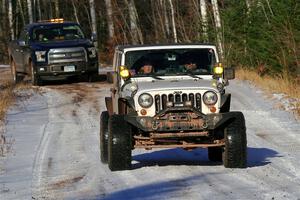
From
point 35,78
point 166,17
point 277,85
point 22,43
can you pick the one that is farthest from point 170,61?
point 166,17

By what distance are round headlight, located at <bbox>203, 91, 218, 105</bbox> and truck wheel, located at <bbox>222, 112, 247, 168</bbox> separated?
1.07ft

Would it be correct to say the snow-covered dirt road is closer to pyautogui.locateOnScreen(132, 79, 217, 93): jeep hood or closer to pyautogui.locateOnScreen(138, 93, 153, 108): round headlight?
pyautogui.locateOnScreen(138, 93, 153, 108): round headlight

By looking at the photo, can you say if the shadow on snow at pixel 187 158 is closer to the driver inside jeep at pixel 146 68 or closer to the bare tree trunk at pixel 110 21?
the driver inside jeep at pixel 146 68

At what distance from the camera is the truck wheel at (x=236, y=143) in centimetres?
1035

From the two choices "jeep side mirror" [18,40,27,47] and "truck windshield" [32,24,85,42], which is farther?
"truck windshield" [32,24,85,42]

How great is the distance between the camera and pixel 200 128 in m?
10.2

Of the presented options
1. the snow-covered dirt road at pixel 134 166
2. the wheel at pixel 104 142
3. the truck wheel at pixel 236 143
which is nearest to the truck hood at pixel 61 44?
the snow-covered dirt road at pixel 134 166

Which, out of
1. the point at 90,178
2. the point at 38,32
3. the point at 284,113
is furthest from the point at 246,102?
the point at 90,178

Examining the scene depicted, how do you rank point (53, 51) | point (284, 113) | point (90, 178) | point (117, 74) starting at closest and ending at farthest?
point (90, 178)
point (117, 74)
point (284, 113)
point (53, 51)

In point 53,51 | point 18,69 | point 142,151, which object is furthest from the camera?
point 18,69

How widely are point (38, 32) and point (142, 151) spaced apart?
11.3m

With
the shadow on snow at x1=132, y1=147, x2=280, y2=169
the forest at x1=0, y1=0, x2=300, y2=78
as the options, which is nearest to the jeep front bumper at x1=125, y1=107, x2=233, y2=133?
the shadow on snow at x1=132, y1=147, x2=280, y2=169

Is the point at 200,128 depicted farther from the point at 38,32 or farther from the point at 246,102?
the point at 38,32

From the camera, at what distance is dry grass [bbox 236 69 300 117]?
60.4 feet
